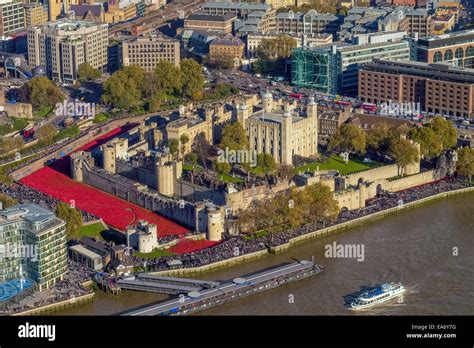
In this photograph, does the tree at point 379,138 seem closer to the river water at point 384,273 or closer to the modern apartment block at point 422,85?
the river water at point 384,273

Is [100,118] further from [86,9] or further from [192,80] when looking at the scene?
[86,9]

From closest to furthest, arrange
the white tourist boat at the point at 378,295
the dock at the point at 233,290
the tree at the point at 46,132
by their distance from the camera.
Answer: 1. the white tourist boat at the point at 378,295
2. the dock at the point at 233,290
3. the tree at the point at 46,132

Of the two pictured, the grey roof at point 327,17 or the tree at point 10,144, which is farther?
the grey roof at point 327,17

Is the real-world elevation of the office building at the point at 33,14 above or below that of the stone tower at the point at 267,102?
above

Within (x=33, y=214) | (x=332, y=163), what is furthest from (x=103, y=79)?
(x=33, y=214)

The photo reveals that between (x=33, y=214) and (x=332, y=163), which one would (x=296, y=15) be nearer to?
(x=332, y=163)

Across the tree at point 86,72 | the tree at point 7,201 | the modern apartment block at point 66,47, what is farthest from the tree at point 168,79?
the tree at point 7,201

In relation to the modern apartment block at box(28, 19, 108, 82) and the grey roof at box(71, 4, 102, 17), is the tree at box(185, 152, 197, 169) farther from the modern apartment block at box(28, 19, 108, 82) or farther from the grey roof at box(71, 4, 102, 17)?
the grey roof at box(71, 4, 102, 17)
